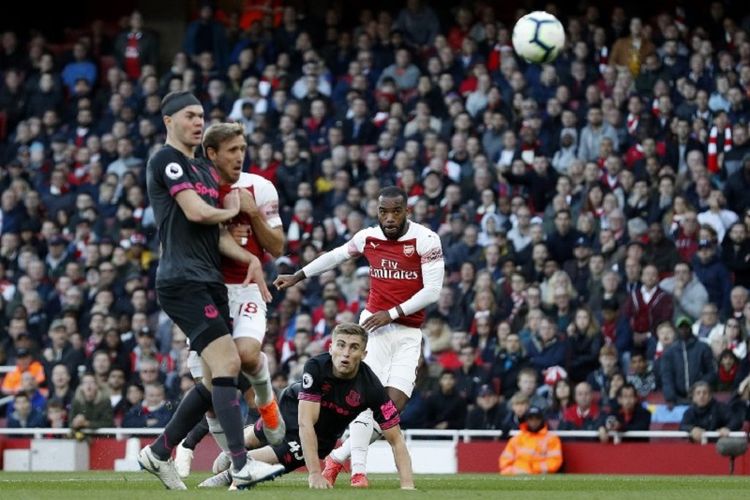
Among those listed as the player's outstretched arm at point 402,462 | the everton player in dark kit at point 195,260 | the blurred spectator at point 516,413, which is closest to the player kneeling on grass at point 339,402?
the player's outstretched arm at point 402,462

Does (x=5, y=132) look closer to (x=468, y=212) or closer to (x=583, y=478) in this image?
(x=468, y=212)

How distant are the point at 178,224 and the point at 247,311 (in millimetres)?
867

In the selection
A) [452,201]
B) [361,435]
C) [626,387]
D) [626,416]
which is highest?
[452,201]

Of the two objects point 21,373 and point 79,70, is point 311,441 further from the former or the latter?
point 79,70

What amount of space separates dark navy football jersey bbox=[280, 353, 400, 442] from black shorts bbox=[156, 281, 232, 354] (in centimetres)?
146

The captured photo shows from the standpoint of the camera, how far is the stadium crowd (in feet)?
55.5

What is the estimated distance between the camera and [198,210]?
9.29 meters

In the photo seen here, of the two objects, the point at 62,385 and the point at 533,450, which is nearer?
the point at 533,450

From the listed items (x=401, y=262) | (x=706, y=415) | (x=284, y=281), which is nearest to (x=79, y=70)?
(x=706, y=415)

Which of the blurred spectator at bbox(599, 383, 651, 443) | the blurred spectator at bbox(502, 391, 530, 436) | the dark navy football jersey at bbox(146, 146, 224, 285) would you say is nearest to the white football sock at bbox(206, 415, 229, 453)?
the dark navy football jersey at bbox(146, 146, 224, 285)

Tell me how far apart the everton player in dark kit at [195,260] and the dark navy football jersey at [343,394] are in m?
1.27

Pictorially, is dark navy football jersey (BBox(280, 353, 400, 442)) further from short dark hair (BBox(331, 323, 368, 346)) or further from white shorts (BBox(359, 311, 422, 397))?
white shorts (BBox(359, 311, 422, 397))

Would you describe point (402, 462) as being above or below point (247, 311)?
below

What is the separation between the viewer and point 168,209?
373 inches
